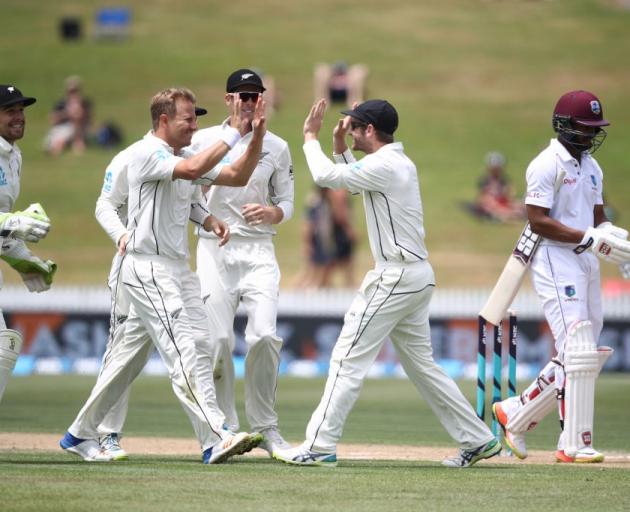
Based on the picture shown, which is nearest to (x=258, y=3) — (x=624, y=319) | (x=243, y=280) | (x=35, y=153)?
(x=35, y=153)

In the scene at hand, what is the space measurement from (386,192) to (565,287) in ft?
5.36

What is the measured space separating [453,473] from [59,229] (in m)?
28.2

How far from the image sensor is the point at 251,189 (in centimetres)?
996

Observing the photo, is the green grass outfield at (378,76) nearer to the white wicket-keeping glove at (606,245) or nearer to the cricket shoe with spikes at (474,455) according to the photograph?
the white wicket-keeping glove at (606,245)

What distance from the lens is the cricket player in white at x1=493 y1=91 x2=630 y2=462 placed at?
371 inches

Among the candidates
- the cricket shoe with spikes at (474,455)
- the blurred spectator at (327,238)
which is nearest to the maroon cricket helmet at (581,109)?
the cricket shoe with spikes at (474,455)

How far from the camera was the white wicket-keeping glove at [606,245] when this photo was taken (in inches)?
370

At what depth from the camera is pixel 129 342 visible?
9.20 metres

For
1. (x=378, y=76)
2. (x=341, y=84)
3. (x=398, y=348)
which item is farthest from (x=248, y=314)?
(x=378, y=76)

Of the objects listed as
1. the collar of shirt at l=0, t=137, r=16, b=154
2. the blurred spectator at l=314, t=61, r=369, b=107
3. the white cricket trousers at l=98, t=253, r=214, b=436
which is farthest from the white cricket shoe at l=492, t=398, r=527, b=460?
the blurred spectator at l=314, t=61, r=369, b=107

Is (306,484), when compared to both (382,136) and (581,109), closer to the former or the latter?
(382,136)

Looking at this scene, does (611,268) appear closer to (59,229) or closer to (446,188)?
(446,188)

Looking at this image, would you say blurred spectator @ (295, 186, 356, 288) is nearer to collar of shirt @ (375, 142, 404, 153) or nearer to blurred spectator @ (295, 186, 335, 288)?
blurred spectator @ (295, 186, 335, 288)

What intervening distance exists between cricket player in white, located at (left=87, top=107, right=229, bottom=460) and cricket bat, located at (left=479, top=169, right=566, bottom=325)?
2.06m
